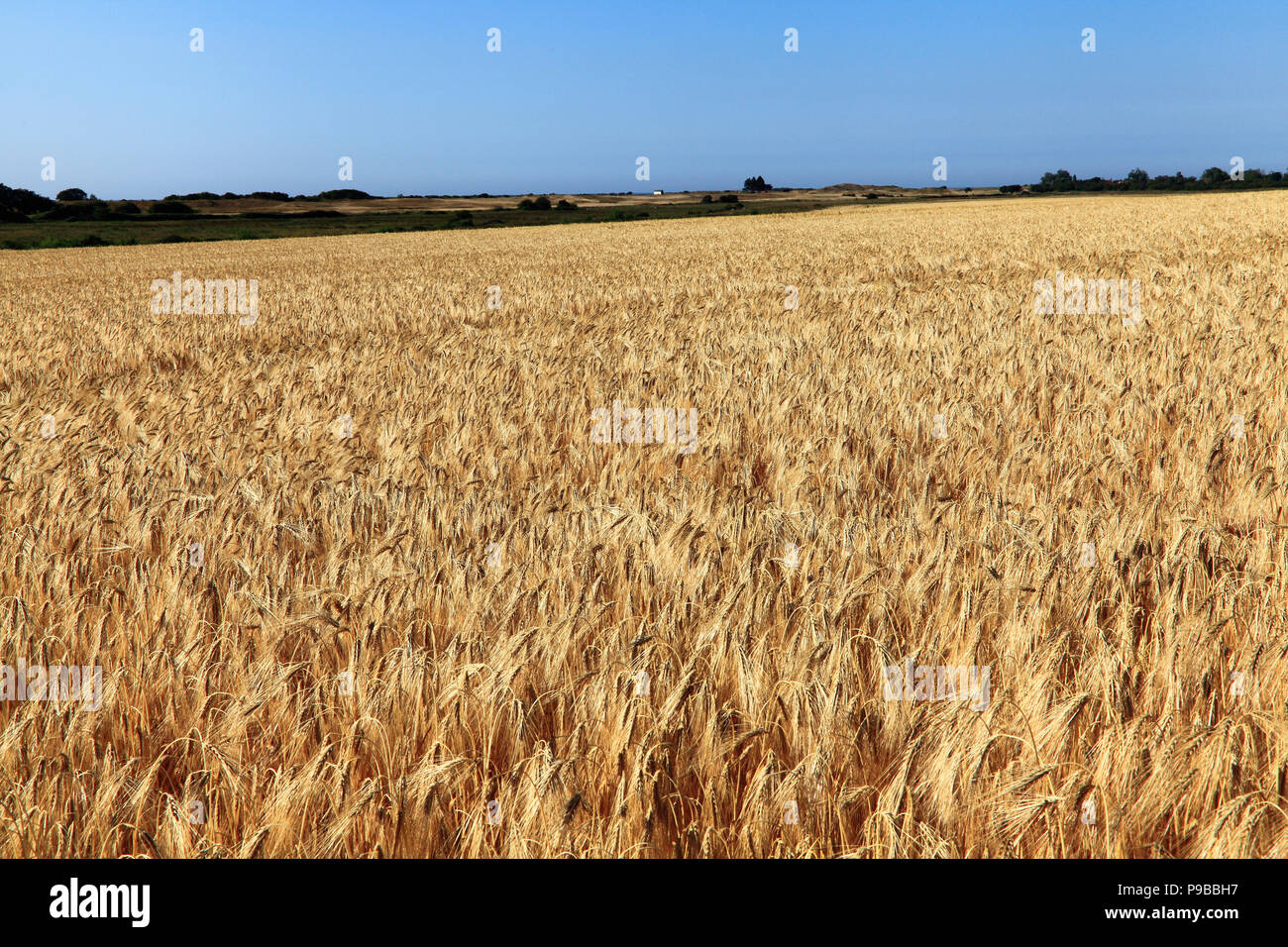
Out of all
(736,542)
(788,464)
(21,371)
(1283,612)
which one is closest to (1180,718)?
(1283,612)

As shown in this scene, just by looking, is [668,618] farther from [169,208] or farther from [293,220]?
[169,208]

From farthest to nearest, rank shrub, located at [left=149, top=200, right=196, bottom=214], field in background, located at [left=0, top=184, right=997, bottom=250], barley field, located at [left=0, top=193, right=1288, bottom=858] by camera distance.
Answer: shrub, located at [left=149, top=200, right=196, bottom=214] < field in background, located at [left=0, top=184, right=997, bottom=250] < barley field, located at [left=0, top=193, right=1288, bottom=858]

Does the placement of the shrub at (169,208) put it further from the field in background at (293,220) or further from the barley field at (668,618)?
the barley field at (668,618)

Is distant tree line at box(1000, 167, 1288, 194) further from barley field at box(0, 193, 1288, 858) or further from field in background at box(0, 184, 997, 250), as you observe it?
barley field at box(0, 193, 1288, 858)

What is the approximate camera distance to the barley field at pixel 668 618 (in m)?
1.53

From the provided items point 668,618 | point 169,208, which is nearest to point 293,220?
point 169,208

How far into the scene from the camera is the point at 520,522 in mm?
2975

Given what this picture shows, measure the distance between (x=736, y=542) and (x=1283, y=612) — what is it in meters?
1.41

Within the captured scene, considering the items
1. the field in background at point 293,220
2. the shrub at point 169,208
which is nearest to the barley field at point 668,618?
the field in background at point 293,220

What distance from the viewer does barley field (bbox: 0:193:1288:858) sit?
1.53 meters

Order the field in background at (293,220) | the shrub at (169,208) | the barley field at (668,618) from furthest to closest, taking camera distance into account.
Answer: the shrub at (169,208) → the field in background at (293,220) → the barley field at (668,618)

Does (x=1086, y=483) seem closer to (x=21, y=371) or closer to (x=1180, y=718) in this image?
(x=1180, y=718)

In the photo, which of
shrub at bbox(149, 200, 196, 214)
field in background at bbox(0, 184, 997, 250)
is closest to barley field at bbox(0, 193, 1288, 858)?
field in background at bbox(0, 184, 997, 250)

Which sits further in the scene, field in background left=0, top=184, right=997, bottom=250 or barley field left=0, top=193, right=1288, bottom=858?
field in background left=0, top=184, right=997, bottom=250
